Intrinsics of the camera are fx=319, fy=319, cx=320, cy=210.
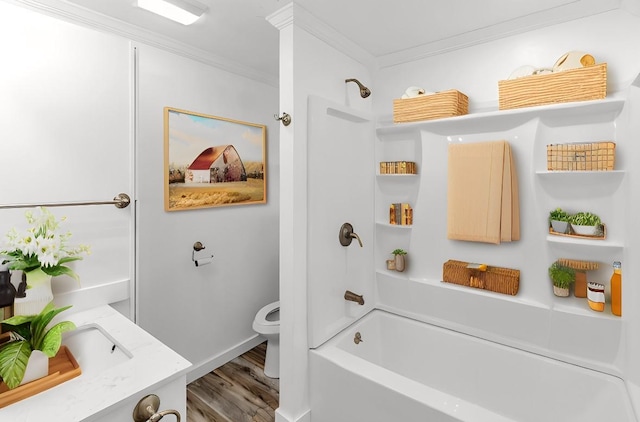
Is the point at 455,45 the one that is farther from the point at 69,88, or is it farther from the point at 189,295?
the point at 189,295

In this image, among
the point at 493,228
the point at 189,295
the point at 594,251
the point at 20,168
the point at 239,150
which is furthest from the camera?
the point at 239,150

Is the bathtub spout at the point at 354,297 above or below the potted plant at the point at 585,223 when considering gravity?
below

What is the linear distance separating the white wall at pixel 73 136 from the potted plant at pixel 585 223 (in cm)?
252

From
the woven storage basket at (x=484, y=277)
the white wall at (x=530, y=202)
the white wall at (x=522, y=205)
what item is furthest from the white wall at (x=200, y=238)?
the woven storage basket at (x=484, y=277)

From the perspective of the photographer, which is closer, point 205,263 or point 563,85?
point 563,85

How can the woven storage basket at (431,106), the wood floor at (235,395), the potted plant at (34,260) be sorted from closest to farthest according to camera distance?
the potted plant at (34,260), the woven storage basket at (431,106), the wood floor at (235,395)

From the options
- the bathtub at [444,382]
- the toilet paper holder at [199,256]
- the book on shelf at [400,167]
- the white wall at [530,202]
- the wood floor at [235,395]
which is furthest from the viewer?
the toilet paper holder at [199,256]

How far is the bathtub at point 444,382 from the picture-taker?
58.1 inches

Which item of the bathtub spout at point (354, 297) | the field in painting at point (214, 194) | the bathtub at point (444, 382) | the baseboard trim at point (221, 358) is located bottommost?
the baseboard trim at point (221, 358)

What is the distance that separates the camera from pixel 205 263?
7.69ft

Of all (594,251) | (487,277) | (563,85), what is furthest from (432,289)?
(563,85)

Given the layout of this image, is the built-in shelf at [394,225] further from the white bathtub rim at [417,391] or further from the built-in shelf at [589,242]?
the white bathtub rim at [417,391]

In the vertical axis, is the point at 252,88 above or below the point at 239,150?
above

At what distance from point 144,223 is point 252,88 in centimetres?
142
